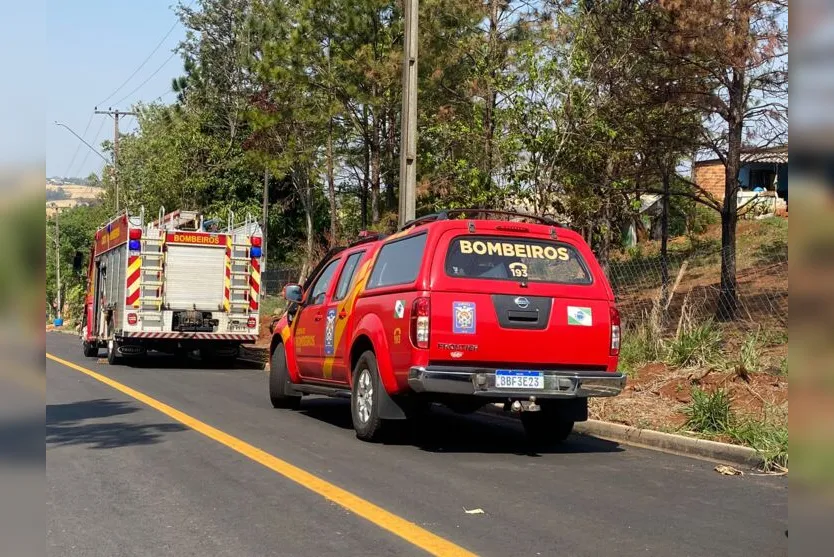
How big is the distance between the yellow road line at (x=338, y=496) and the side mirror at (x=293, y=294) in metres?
1.91

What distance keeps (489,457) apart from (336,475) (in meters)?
1.80

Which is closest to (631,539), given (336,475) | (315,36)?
(336,475)

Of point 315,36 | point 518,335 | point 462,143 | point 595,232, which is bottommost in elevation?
point 518,335

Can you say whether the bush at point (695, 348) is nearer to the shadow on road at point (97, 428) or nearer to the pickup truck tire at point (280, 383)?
the pickup truck tire at point (280, 383)

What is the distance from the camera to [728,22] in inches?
537

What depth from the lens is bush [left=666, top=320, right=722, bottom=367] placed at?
11821mm

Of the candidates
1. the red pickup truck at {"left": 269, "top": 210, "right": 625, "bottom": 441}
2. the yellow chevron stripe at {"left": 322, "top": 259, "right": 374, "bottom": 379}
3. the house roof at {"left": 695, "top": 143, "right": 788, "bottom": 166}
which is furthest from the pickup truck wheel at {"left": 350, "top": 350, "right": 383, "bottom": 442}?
the house roof at {"left": 695, "top": 143, "right": 788, "bottom": 166}

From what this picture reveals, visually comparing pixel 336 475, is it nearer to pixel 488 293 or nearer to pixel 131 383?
pixel 488 293

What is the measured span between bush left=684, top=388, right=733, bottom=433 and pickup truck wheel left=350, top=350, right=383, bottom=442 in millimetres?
3326

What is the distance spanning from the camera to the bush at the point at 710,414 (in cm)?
925

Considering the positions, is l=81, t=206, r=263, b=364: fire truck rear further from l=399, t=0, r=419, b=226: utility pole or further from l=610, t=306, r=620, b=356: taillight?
l=610, t=306, r=620, b=356: taillight

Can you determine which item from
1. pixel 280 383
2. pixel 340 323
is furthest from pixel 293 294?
pixel 340 323

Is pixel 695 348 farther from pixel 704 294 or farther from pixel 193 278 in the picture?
pixel 193 278
